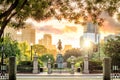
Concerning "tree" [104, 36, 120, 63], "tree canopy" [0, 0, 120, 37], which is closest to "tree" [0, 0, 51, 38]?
"tree canopy" [0, 0, 120, 37]

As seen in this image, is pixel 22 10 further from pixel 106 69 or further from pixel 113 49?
pixel 113 49

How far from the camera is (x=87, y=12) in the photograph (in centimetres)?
2330

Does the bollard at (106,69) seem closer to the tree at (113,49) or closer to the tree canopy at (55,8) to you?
the tree canopy at (55,8)

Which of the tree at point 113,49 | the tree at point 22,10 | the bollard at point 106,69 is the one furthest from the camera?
the tree at point 113,49

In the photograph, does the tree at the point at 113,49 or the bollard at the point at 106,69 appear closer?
the bollard at the point at 106,69

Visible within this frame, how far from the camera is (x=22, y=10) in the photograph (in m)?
23.5

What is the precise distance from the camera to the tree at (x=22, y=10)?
21.0m

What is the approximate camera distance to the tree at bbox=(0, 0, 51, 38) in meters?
21.0

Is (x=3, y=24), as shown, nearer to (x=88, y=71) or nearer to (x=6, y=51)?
(x=88, y=71)

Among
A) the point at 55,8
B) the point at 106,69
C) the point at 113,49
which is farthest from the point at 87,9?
the point at 113,49

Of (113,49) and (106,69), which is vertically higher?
(113,49)

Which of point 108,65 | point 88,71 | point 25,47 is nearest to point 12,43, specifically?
point 88,71

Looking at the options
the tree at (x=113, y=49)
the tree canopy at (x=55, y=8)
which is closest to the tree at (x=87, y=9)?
the tree canopy at (x=55, y=8)

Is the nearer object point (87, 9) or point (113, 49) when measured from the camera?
point (87, 9)
